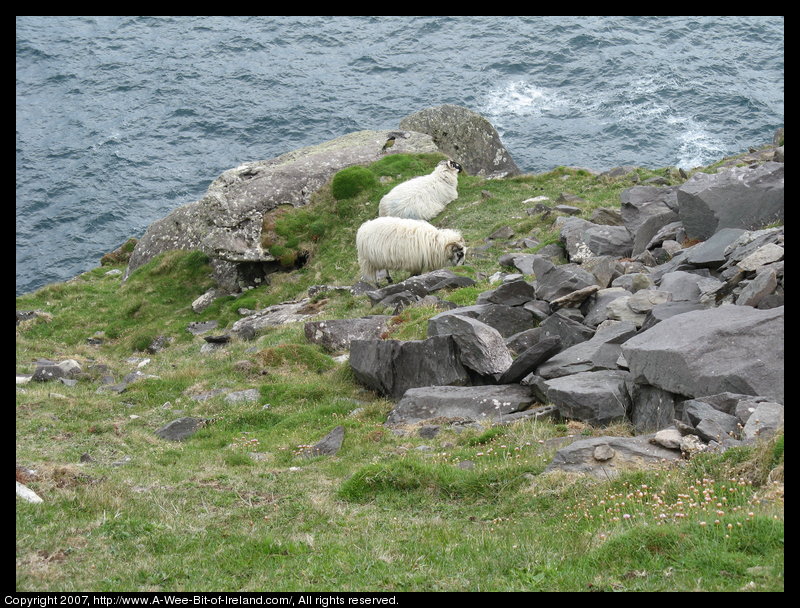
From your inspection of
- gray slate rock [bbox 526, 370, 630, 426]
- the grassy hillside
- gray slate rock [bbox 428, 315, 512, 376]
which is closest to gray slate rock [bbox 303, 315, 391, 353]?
the grassy hillside

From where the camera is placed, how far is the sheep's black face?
29.1 metres

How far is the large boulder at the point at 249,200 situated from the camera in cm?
3672

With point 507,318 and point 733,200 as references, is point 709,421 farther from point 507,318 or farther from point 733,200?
point 733,200

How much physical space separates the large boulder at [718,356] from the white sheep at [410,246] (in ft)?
47.0

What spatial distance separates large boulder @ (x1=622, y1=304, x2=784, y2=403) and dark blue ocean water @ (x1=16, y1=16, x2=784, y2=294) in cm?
4801

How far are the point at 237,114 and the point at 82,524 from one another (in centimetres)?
6818

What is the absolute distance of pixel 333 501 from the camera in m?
13.0

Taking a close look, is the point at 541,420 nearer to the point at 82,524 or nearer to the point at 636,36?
the point at 82,524

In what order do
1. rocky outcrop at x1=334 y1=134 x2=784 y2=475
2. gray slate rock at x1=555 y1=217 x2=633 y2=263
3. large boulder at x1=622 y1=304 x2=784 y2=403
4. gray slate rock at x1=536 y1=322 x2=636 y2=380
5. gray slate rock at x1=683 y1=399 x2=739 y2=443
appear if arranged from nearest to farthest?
gray slate rock at x1=683 y1=399 x2=739 y2=443
rocky outcrop at x1=334 y1=134 x2=784 y2=475
large boulder at x1=622 y1=304 x2=784 y2=403
gray slate rock at x1=536 y1=322 x2=636 y2=380
gray slate rock at x1=555 y1=217 x2=633 y2=263

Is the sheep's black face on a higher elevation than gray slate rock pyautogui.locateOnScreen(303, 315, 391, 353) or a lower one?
higher

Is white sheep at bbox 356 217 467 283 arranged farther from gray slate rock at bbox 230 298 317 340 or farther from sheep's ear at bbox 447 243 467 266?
gray slate rock at bbox 230 298 317 340

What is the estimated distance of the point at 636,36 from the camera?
86.4m

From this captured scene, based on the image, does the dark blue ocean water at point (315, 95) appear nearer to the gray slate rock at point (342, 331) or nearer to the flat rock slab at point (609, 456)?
the gray slate rock at point (342, 331)
